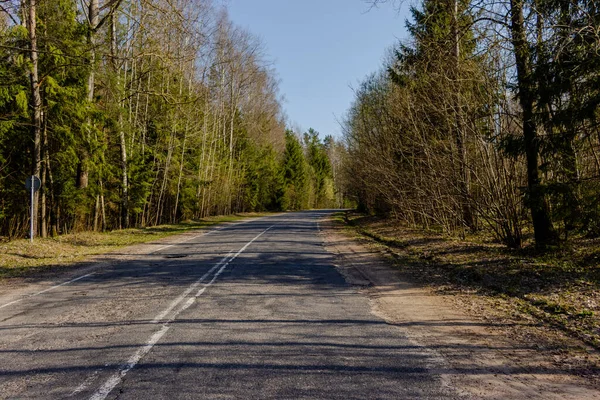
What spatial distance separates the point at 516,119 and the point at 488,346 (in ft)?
32.7

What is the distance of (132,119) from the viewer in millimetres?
30000

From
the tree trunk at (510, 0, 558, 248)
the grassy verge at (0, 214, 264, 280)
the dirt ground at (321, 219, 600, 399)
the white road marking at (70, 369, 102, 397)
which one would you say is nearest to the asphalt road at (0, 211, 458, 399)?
the white road marking at (70, 369, 102, 397)

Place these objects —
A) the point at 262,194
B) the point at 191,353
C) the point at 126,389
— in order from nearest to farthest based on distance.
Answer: the point at 126,389 → the point at 191,353 → the point at 262,194

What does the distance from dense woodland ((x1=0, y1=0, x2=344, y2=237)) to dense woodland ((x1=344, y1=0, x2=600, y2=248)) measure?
7.61m

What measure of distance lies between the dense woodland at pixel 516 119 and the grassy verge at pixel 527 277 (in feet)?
2.86

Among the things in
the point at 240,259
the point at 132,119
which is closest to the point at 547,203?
the point at 240,259

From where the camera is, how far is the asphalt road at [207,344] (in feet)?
14.0

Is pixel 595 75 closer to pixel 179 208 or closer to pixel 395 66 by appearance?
pixel 395 66

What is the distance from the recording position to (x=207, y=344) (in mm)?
5578

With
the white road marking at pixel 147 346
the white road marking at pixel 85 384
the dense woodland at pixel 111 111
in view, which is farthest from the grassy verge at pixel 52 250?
the white road marking at pixel 85 384

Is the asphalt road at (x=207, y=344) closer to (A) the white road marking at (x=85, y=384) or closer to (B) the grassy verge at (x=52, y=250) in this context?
(A) the white road marking at (x=85, y=384)

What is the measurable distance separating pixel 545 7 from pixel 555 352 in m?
7.73

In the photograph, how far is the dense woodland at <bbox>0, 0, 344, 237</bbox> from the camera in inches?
693

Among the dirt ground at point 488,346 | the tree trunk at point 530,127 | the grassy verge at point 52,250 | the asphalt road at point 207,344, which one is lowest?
the dirt ground at point 488,346
